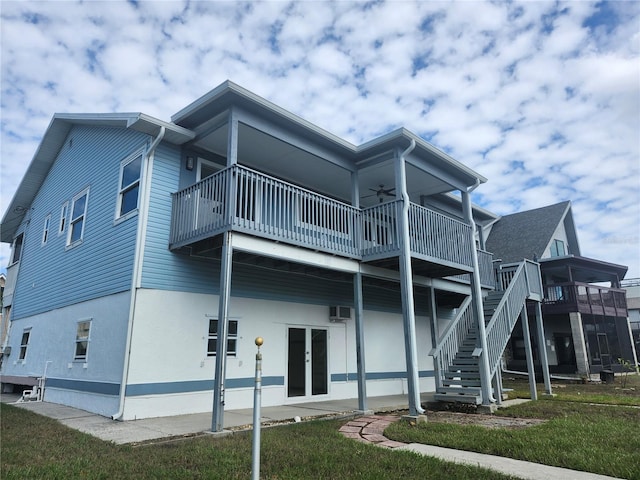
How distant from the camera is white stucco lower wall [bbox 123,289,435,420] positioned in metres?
8.34

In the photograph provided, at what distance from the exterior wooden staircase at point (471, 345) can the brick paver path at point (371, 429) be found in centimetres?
190

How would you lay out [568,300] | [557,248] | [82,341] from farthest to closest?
[557,248] < [568,300] < [82,341]

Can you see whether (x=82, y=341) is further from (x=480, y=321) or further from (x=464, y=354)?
(x=480, y=321)

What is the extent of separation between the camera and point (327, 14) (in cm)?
978

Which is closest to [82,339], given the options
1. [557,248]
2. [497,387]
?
[497,387]

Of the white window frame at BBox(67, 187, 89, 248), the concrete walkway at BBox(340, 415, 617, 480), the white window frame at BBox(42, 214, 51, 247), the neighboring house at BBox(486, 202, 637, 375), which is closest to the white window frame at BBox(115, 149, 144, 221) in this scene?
the white window frame at BBox(67, 187, 89, 248)

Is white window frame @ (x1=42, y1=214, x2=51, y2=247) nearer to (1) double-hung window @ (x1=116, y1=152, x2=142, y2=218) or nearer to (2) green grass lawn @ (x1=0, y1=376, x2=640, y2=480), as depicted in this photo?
(1) double-hung window @ (x1=116, y1=152, x2=142, y2=218)

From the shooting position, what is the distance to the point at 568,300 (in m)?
19.9

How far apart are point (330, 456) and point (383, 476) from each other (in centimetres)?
98

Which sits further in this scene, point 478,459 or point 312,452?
point 312,452

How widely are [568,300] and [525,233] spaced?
5.37m

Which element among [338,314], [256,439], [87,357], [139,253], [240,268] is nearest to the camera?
[256,439]

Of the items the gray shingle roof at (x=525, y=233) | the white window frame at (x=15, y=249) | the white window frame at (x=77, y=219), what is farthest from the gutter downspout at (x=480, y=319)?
the white window frame at (x=15, y=249)

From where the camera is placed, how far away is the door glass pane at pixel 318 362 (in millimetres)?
11265
